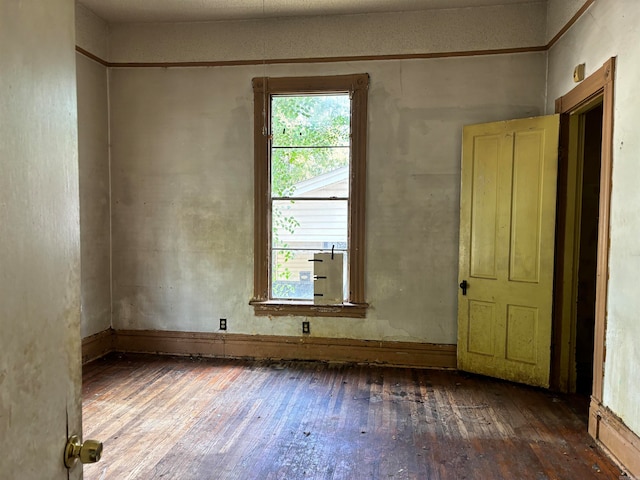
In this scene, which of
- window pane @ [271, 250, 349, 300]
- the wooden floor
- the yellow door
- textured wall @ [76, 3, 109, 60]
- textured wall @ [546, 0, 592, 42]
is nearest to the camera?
the wooden floor

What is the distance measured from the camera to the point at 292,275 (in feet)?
14.4

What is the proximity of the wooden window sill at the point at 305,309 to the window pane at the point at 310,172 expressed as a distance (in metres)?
1.05

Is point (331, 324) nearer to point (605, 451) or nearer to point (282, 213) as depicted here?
point (282, 213)

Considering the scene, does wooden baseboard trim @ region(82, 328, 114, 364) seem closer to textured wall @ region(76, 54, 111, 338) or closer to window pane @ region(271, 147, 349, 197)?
textured wall @ region(76, 54, 111, 338)

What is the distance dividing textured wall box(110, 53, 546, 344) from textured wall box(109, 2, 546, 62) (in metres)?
0.14

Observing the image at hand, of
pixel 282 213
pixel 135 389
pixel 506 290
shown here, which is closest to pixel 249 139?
pixel 282 213

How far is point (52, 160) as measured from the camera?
0.76m

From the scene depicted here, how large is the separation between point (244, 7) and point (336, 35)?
2.81 feet

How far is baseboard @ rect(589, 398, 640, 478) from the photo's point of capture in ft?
7.70

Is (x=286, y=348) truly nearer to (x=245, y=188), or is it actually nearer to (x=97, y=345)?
(x=245, y=188)

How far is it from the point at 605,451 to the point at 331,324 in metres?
2.31

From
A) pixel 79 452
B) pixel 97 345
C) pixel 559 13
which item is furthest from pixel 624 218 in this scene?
pixel 97 345

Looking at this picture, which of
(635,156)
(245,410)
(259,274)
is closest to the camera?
(635,156)

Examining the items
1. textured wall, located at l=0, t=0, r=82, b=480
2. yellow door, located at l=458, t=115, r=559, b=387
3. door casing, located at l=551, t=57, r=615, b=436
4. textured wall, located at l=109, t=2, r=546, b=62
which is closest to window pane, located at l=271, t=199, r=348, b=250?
yellow door, located at l=458, t=115, r=559, b=387
